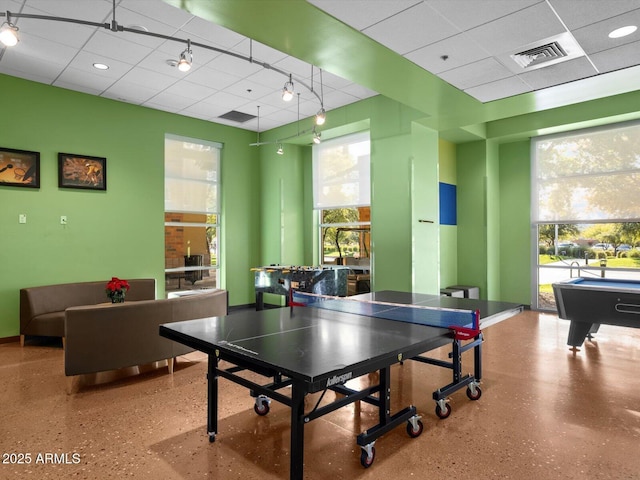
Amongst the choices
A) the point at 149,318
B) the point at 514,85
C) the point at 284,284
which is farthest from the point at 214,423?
the point at 514,85

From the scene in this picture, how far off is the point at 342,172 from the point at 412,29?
13.9ft

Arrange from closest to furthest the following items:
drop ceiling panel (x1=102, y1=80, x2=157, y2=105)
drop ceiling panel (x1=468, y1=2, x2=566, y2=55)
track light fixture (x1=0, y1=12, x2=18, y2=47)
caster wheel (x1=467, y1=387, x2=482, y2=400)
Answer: track light fixture (x1=0, y1=12, x2=18, y2=47)
drop ceiling panel (x1=468, y1=2, x2=566, y2=55)
caster wheel (x1=467, y1=387, x2=482, y2=400)
drop ceiling panel (x1=102, y1=80, x2=157, y2=105)

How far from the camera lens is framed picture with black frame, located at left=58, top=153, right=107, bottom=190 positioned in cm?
596

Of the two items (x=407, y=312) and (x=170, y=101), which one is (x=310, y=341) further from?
(x=170, y=101)

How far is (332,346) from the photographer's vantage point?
2250 mm

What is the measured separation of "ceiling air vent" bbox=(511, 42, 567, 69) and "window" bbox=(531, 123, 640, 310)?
3.68 metres

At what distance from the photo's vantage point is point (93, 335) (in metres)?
3.69

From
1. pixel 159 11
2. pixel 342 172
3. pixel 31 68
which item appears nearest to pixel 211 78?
pixel 159 11

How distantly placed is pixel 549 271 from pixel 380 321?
19.8 feet

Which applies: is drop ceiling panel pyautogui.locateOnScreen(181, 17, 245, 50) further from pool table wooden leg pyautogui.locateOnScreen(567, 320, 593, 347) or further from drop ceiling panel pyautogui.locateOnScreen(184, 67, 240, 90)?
pool table wooden leg pyautogui.locateOnScreen(567, 320, 593, 347)

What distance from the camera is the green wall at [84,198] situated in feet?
18.3

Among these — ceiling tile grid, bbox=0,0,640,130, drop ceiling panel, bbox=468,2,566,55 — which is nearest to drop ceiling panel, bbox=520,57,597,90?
ceiling tile grid, bbox=0,0,640,130

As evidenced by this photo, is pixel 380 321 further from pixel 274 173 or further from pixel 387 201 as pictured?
pixel 274 173

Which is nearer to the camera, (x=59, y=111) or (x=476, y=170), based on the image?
(x=59, y=111)
